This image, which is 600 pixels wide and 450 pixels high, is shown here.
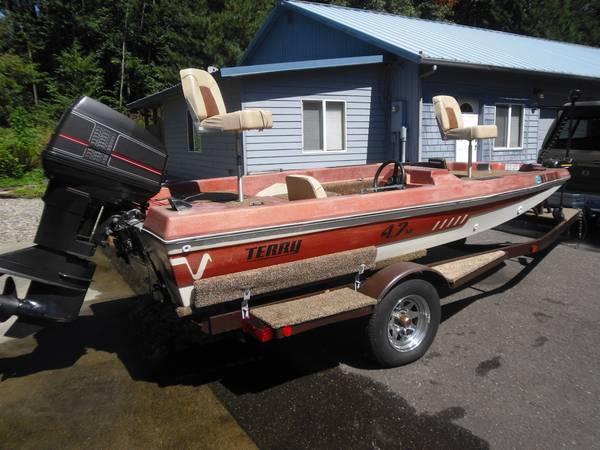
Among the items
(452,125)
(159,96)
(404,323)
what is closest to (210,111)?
(404,323)

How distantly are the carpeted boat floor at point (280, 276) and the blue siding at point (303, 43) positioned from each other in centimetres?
920

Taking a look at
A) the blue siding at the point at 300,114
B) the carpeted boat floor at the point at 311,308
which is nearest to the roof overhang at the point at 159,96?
the blue siding at the point at 300,114

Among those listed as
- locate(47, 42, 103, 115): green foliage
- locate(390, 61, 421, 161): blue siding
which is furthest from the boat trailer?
locate(47, 42, 103, 115): green foliage

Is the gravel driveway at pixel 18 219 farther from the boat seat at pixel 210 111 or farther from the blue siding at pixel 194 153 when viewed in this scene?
the boat seat at pixel 210 111

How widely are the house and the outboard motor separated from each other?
6.47 m

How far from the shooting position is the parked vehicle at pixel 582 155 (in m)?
6.84

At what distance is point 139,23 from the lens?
26.4 meters

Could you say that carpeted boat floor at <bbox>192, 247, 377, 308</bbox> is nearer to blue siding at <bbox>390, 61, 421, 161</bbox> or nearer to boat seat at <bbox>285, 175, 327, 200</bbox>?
boat seat at <bbox>285, 175, 327, 200</bbox>

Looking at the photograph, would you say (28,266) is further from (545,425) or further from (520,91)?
(520,91)

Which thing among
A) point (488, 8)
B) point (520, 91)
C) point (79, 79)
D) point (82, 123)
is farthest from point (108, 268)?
point (488, 8)

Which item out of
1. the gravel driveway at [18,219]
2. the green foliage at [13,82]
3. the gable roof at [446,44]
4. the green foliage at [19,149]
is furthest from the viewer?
the green foliage at [13,82]

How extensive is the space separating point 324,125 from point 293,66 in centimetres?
160

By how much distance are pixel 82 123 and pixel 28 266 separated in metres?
1.00

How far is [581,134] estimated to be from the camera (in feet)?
23.8
